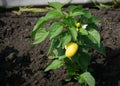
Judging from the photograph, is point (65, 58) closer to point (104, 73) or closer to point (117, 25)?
point (104, 73)

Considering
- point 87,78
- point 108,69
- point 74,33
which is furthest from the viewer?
point 108,69

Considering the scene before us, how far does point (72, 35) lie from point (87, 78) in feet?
1.07

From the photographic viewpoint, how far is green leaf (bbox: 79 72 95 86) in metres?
2.16

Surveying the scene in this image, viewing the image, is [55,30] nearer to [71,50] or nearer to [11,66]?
[71,50]

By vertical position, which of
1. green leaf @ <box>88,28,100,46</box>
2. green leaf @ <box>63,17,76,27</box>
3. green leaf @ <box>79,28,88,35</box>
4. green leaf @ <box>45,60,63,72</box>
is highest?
green leaf @ <box>63,17,76,27</box>

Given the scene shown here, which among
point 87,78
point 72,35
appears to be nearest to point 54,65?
point 87,78

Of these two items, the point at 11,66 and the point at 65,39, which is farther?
the point at 11,66

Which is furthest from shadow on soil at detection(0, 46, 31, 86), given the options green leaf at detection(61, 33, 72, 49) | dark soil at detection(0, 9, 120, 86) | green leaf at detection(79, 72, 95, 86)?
green leaf at detection(61, 33, 72, 49)

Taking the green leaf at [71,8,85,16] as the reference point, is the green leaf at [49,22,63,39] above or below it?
below

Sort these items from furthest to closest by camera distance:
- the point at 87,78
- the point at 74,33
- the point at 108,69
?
the point at 108,69, the point at 87,78, the point at 74,33

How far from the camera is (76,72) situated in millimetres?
2324

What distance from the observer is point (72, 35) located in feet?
6.61

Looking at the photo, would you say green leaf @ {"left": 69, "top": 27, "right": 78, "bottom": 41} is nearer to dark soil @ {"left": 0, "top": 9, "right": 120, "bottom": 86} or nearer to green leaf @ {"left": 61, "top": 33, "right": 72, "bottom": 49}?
green leaf @ {"left": 61, "top": 33, "right": 72, "bottom": 49}

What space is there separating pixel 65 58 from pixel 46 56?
321 millimetres
